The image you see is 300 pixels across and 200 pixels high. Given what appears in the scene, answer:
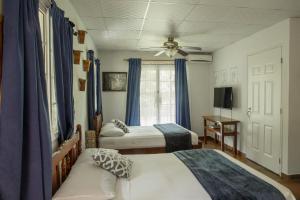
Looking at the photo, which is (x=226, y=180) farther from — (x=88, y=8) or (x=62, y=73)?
(x=88, y=8)

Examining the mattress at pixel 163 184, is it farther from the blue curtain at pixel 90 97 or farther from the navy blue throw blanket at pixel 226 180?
the blue curtain at pixel 90 97

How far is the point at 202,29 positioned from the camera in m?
3.90

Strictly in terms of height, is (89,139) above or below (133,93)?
below

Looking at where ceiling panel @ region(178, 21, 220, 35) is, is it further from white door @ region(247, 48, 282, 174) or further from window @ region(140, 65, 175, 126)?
window @ region(140, 65, 175, 126)

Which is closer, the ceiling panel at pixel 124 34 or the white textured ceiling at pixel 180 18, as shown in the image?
the white textured ceiling at pixel 180 18

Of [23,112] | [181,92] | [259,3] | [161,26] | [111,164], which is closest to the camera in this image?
[23,112]

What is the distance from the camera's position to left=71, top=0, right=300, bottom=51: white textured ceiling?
2.79 m

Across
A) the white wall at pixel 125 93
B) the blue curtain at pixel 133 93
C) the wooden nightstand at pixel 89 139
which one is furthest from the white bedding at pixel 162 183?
the white wall at pixel 125 93

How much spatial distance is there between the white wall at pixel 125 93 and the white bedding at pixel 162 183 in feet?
10.9

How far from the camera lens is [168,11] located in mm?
3029

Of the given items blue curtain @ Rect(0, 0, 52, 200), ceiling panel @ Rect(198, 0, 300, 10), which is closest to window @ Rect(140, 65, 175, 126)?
ceiling panel @ Rect(198, 0, 300, 10)

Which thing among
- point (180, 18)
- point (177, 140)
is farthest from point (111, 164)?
point (180, 18)

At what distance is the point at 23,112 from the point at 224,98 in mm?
4664

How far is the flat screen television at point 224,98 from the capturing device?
497 cm
